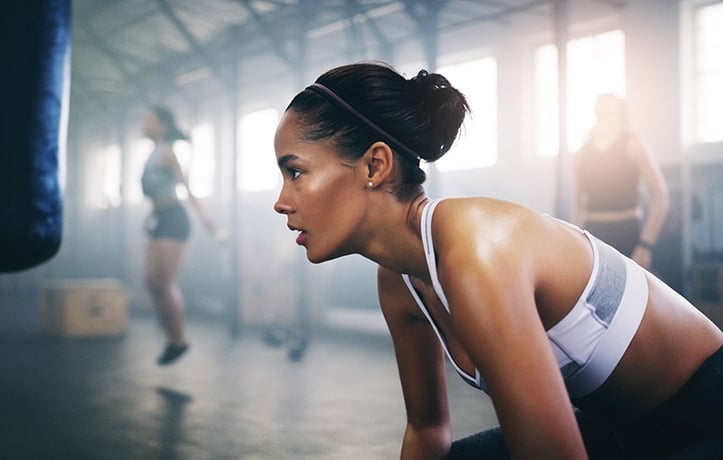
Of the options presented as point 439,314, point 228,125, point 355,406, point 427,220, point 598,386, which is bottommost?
point 355,406

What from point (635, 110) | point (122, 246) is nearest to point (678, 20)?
point (635, 110)

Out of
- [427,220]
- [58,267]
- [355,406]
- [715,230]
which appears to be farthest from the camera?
[58,267]

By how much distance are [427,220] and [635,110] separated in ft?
19.6

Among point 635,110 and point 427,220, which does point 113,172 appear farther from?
point 427,220

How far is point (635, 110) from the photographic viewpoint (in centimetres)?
629

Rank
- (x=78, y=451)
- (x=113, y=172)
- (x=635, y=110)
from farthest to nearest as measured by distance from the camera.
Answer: (x=113, y=172) < (x=635, y=110) < (x=78, y=451)

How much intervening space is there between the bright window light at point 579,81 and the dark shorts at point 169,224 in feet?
12.9

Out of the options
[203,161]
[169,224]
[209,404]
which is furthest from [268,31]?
[203,161]

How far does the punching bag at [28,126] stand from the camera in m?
0.59

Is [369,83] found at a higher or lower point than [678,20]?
lower

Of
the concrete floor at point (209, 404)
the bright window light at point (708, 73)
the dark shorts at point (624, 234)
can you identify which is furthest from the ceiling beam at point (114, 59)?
the dark shorts at point (624, 234)

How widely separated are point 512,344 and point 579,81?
6.73 meters

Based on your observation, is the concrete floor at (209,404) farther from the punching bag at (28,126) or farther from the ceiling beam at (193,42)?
the ceiling beam at (193,42)

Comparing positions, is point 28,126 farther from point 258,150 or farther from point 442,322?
point 258,150
